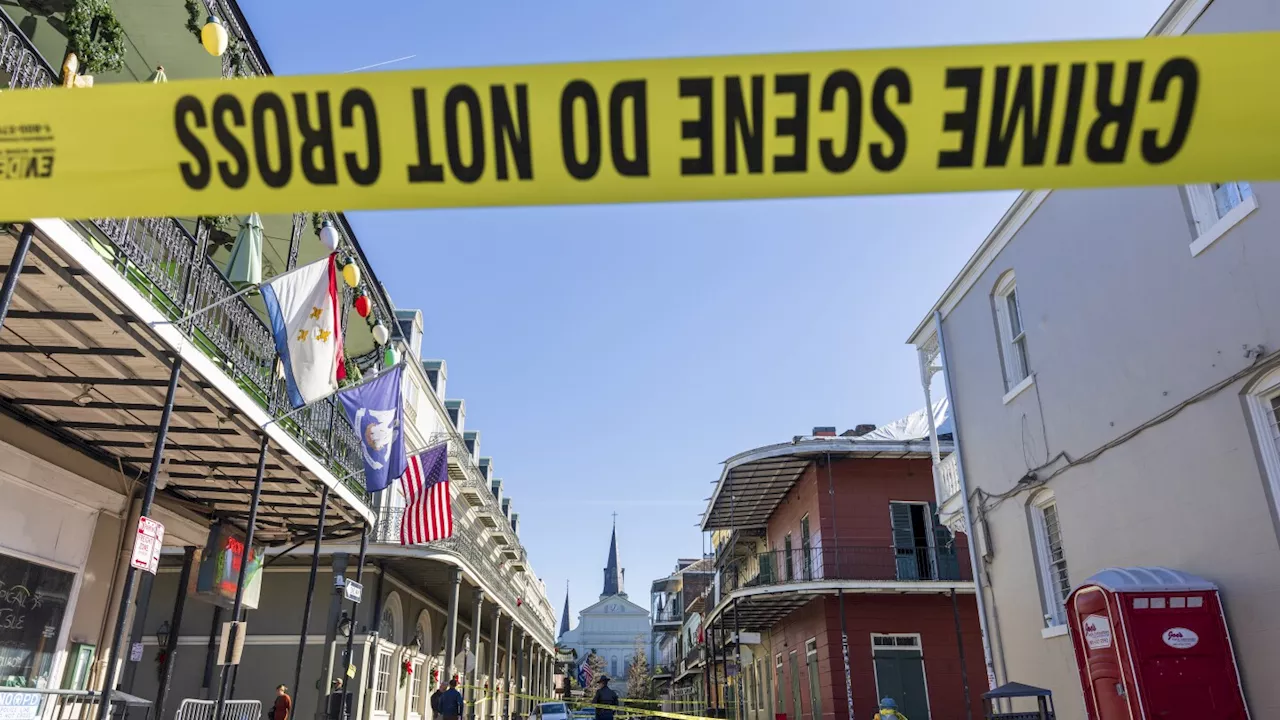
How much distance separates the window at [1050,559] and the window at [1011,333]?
1.69 m

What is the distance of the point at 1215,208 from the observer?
798 centimetres

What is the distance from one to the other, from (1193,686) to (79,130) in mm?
8869

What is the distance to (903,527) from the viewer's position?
22.0 meters

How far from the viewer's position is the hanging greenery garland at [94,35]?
292 inches

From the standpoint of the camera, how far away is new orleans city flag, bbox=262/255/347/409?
9.05 meters

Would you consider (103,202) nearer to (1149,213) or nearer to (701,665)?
(1149,213)

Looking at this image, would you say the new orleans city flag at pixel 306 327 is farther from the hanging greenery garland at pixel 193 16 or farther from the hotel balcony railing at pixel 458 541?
the hotel balcony railing at pixel 458 541

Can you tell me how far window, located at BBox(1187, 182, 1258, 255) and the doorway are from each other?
48.9 feet

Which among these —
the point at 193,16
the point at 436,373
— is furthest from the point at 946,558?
the point at 193,16

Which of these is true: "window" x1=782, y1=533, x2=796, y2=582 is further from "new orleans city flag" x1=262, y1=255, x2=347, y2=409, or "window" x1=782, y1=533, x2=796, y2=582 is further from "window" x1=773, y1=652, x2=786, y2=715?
"new orleans city flag" x1=262, y1=255, x2=347, y2=409

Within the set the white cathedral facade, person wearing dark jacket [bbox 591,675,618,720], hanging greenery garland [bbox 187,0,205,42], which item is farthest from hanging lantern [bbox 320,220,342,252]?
the white cathedral facade

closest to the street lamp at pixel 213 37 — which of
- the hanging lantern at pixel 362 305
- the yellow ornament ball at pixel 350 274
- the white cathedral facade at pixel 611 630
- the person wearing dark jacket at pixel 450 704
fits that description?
the yellow ornament ball at pixel 350 274

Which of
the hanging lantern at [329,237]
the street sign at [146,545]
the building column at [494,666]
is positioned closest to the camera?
the street sign at [146,545]

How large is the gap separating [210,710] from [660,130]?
35.2 feet
